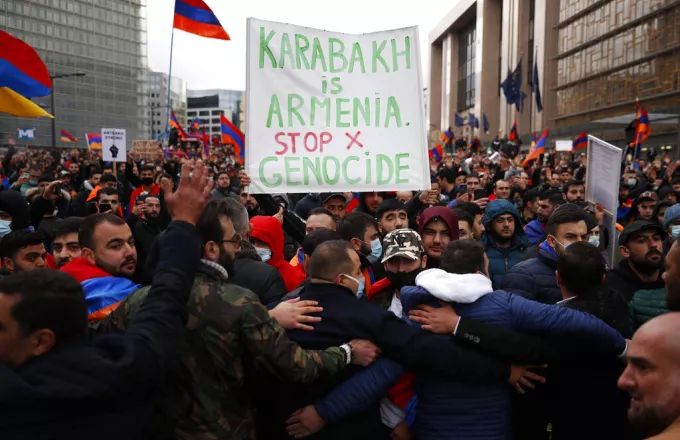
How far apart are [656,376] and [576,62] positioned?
44.4 m

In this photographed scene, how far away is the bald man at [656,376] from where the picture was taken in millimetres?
1788

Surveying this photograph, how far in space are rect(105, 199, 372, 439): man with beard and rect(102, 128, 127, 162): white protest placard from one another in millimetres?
10925

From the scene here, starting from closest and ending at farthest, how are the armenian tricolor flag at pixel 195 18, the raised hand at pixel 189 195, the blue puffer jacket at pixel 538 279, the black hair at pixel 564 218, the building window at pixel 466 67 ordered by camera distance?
the raised hand at pixel 189 195
the blue puffer jacket at pixel 538 279
the black hair at pixel 564 218
the armenian tricolor flag at pixel 195 18
the building window at pixel 466 67

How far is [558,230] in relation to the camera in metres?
4.29

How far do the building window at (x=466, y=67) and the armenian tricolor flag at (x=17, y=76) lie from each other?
5935cm

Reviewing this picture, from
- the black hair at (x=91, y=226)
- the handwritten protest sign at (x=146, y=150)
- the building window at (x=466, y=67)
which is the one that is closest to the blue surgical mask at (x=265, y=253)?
the black hair at (x=91, y=226)

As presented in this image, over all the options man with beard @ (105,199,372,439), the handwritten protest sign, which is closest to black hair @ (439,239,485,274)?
man with beard @ (105,199,372,439)

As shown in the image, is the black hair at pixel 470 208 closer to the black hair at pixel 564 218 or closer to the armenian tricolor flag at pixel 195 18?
the black hair at pixel 564 218

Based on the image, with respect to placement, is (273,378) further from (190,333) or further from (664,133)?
(664,133)

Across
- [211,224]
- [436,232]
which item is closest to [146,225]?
[436,232]

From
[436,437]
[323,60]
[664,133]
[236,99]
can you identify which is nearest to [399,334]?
[436,437]

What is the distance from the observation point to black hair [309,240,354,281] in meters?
2.81

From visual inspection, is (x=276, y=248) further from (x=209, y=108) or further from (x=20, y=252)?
(x=209, y=108)

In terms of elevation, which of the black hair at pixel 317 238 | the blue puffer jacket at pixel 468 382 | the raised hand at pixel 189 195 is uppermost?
the raised hand at pixel 189 195
